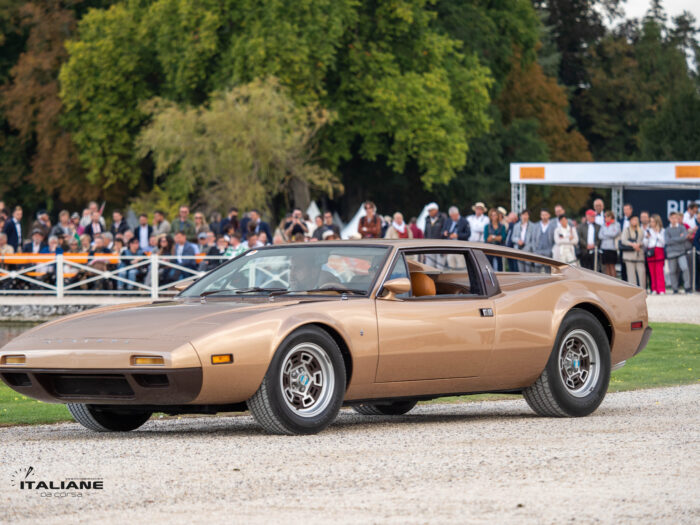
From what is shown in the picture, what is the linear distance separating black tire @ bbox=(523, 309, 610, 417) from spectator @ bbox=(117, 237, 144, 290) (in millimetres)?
18648

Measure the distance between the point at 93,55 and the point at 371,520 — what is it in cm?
4706

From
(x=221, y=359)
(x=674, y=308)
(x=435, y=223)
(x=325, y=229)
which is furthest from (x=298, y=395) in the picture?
(x=435, y=223)

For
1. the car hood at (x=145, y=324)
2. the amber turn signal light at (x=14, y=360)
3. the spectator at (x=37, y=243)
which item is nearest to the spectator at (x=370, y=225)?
the spectator at (x=37, y=243)

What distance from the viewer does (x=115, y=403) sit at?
29.6 feet

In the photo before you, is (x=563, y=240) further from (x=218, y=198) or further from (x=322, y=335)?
(x=322, y=335)

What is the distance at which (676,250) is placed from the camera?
102ft

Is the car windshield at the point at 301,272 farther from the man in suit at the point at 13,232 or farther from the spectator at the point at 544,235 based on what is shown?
the man in suit at the point at 13,232

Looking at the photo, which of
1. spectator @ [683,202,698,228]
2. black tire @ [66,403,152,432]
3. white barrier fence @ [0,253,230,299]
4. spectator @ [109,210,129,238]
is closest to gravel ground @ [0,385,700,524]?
black tire @ [66,403,152,432]

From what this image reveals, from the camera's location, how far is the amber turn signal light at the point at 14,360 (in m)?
9.23

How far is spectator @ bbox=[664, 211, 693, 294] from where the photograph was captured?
31172 millimetres

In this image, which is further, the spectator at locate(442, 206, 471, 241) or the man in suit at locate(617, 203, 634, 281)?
the man in suit at locate(617, 203, 634, 281)

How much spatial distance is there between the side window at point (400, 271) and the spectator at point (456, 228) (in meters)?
18.3

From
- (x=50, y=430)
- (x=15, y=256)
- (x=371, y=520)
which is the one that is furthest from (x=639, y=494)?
(x=15, y=256)

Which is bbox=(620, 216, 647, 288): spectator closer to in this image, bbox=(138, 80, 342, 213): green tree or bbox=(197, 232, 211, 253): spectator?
bbox=(197, 232, 211, 253): spectator
